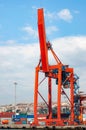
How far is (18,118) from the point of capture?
103 meters

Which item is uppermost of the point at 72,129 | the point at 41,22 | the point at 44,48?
the point at 41,22

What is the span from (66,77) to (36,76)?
6.92 m

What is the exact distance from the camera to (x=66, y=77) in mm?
77500

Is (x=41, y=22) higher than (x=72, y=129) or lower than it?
higher

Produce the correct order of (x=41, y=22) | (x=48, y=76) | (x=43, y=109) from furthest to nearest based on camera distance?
1. (x=43, y=109)
2. (x=48, y=76)
3. (x=41, y=22)

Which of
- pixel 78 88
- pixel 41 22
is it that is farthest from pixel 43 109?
pixel 41 22

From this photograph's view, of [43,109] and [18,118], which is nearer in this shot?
[18,118]

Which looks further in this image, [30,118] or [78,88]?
[30,118]

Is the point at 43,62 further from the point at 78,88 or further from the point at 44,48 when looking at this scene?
the point at 78,88

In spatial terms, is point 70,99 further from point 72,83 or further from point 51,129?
point 51,129

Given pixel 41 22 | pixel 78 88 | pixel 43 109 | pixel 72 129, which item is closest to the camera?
pixel 72 129

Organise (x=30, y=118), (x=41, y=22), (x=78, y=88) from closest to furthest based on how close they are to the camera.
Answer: (x=41, y=22) < (x=78, y=88) < (x=30, y=118)

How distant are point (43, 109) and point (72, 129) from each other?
4830 inches

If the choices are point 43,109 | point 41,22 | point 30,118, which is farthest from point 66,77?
point 43,109
